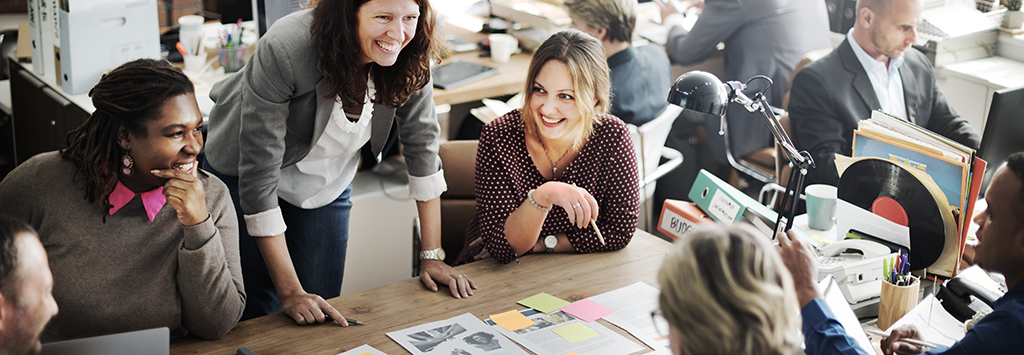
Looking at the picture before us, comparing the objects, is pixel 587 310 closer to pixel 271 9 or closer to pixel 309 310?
pixel 309 310

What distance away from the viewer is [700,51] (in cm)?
349

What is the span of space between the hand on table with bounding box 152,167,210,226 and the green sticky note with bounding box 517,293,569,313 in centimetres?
64

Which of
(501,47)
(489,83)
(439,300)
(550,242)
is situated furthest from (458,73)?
(439,300)

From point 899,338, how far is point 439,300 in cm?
88

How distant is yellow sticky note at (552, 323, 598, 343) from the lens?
1445mm

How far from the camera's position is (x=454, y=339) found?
143cm

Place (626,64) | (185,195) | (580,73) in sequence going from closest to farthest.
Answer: (185,195) → (580,73) → (626,64)

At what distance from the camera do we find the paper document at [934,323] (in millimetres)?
1445

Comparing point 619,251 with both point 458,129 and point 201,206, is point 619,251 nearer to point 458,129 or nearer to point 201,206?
point 201,206

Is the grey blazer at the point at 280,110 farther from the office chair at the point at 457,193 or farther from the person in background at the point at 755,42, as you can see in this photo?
the person in background at the point at 755,42

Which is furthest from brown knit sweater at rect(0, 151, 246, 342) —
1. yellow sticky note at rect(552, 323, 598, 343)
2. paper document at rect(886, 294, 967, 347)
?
paper document at rect(886, 294, 967, 347)

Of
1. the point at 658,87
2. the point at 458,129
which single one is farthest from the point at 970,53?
the point at 458,129

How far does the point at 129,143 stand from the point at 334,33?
42 cm

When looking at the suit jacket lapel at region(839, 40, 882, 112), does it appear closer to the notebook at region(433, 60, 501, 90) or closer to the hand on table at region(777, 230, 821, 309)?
the notebook at region(433, 60, 501, 90)
